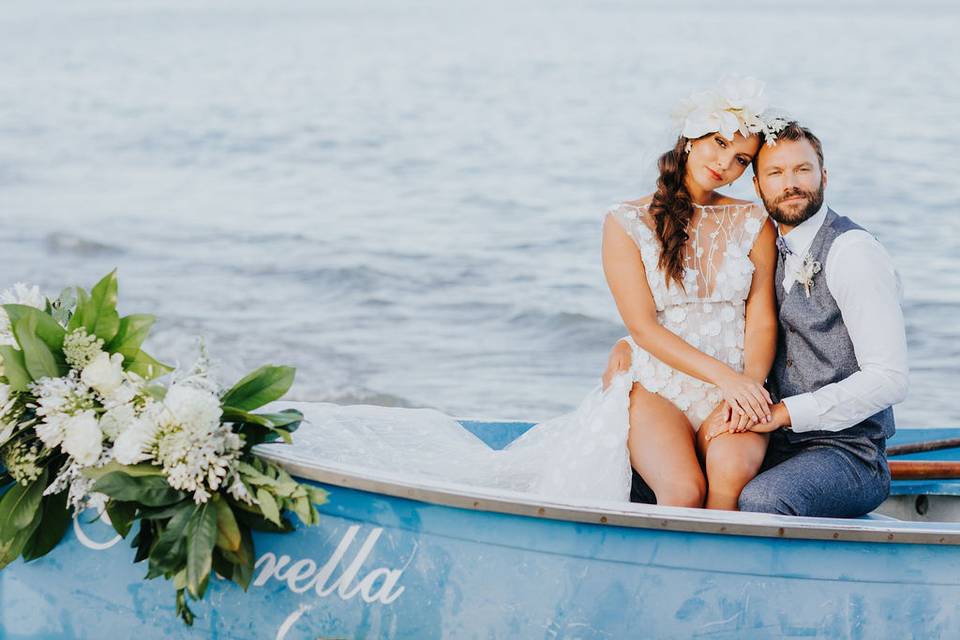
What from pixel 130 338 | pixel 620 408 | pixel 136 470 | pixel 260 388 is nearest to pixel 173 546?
pixel 136 470

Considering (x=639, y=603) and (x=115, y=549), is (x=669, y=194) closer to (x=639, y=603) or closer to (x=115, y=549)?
(x=639, y=603)

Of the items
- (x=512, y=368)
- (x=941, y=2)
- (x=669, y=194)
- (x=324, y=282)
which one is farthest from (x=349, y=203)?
(x=941, y=2)

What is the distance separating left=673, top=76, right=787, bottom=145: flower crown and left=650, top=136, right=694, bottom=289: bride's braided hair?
0.35ft

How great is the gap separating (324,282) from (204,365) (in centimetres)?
770

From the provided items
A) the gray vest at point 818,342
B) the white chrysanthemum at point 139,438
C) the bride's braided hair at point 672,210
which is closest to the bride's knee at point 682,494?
the gray vest at point 818,342

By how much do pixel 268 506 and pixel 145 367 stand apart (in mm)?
513

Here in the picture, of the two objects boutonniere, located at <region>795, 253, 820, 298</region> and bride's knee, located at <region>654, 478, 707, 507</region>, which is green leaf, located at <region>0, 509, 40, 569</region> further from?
boutonniere, located at <region>795, 253, 820, 298</region>

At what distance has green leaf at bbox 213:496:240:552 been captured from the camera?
3.07 metres

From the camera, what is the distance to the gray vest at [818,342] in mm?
3453

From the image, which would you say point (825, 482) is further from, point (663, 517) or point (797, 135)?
point (797, 135)

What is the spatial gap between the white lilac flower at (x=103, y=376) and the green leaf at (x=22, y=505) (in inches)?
11.2

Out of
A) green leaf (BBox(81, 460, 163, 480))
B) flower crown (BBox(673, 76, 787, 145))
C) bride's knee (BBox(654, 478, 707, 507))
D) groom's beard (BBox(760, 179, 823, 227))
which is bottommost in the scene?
bride's knee (BBox(654, 478, 707, 507))

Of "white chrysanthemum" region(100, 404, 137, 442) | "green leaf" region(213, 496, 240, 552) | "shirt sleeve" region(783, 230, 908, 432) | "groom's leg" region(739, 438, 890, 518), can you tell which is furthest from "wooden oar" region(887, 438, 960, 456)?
"white chrysanthemum" region(100, 404, 137, 442)

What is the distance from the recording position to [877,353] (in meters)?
3.33
